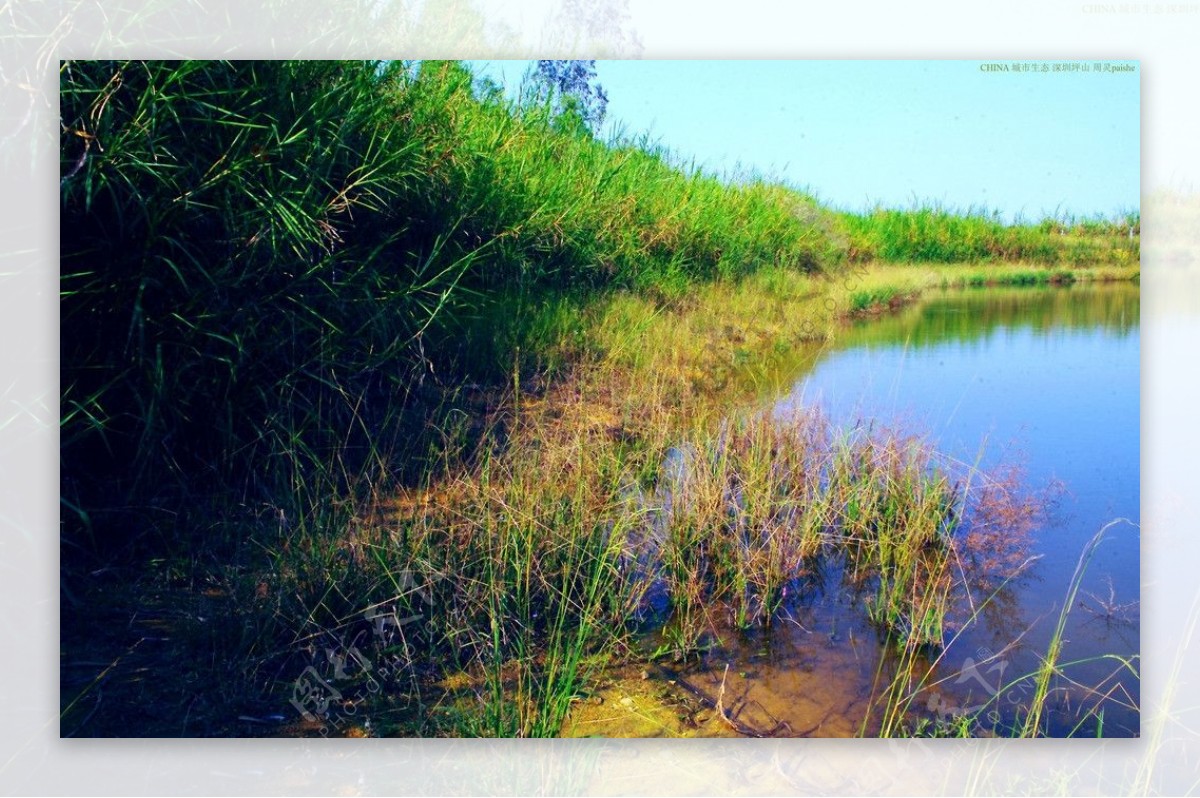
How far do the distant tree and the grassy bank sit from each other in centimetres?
6

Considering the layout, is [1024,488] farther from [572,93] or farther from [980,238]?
[572,93]

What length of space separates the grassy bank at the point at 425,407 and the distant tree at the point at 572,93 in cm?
6

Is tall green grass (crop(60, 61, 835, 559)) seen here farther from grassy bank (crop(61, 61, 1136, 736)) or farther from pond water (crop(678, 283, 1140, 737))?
pond water (crop(678, 283, 1140, 737))

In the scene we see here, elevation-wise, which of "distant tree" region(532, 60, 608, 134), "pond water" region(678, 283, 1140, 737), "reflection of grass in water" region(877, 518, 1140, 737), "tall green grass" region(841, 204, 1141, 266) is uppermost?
"distant tree" region(532, 60, 608, 134)

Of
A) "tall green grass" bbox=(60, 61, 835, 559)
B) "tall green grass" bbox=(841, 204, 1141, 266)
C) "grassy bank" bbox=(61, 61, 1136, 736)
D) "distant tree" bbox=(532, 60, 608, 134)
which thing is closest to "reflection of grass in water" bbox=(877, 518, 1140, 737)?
"grassy bank" bbox=(61, 61, 1136, 736)

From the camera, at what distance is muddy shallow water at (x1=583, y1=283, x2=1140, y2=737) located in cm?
257

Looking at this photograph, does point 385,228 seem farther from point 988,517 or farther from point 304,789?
point 988,517

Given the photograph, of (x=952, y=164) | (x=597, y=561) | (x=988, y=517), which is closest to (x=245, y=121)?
(x=597, y=561)

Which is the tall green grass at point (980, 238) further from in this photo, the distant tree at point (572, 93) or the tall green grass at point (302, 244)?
the distant tree at point (572, 93)

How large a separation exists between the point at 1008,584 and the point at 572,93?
5.74 ft

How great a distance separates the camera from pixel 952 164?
2.73m

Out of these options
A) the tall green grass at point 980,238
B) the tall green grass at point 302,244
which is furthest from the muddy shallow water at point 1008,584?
the tall green grass at point 302,244

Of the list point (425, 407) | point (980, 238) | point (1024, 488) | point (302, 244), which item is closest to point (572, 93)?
point (302, 244)

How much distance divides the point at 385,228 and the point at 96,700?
1410mm
